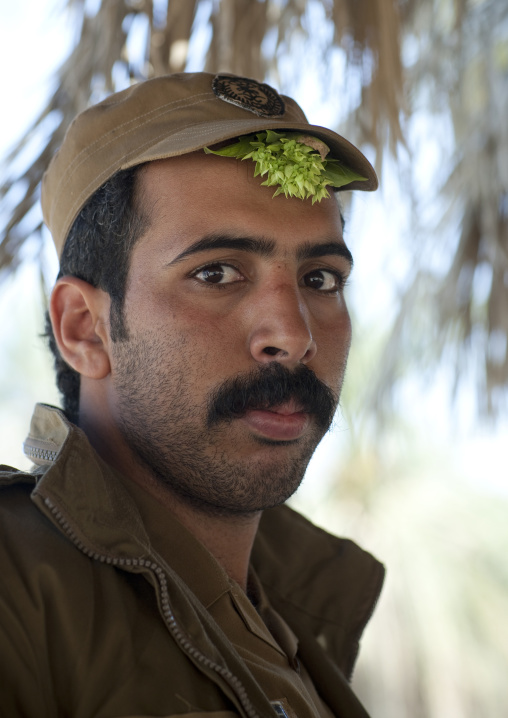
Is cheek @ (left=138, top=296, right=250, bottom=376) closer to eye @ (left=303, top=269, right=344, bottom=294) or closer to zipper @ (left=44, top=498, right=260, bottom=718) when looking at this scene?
eye @ (left=303, top=269, right=344, bottom=294)

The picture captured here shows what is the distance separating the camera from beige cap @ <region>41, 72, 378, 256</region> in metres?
1.67

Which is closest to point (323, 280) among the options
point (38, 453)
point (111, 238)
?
point (111, 238)

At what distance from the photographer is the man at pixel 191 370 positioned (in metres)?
1.27

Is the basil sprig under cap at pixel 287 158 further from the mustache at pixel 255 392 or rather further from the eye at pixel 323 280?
the mustache at pixel 255 392

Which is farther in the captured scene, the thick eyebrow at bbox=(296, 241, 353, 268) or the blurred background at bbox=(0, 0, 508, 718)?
the blurred background at bbox=(0, 0, 508, 718)

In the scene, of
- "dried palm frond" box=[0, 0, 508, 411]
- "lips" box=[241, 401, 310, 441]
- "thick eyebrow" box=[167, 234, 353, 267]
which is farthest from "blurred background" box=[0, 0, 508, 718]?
"thick eyebrow" box=[167, 234, 353, 267]

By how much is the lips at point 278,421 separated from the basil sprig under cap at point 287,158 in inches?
18.2

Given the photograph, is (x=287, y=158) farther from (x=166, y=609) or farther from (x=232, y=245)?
(x=166, y=609)

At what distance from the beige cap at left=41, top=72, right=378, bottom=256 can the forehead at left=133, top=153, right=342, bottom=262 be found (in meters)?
0.06

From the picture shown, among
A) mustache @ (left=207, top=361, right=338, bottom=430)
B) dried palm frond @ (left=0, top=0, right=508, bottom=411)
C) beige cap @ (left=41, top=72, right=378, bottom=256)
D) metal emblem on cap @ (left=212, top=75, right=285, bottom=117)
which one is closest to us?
mustache @ (left=207, top=361, right=338, bottom=430)

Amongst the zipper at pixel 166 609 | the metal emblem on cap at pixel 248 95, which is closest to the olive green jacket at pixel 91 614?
the zipper at pixel 166 609

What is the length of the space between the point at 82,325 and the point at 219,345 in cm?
36

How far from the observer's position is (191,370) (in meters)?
1.58

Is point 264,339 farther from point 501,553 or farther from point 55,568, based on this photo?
point 501,553
